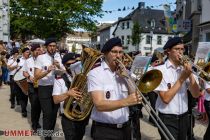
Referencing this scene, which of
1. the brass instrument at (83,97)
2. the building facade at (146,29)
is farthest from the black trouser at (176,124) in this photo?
the building facade at (146,29)

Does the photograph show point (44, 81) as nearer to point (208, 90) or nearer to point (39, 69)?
point (39, 69)

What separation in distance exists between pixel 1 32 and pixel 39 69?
27.1 meters

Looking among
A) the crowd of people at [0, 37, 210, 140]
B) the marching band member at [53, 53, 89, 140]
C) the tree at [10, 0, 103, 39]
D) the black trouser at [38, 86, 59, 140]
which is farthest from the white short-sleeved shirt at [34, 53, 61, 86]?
the tree at [10, 0, 103, 39]

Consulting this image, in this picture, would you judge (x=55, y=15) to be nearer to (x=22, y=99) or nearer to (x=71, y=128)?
(x=22, y=99)

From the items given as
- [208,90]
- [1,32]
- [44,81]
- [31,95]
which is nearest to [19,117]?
[31,95]

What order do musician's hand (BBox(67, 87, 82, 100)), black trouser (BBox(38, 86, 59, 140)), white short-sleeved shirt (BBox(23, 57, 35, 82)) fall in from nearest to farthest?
musician's hand (BBox(67, 87, 82, 100))
black trouser (BBox(38, 86, 59, 140))
white short-sleeved shirt (BBox(23, 57, 35, 82))

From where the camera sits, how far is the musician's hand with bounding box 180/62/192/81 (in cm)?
459

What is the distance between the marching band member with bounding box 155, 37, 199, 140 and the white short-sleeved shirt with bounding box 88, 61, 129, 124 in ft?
2.71

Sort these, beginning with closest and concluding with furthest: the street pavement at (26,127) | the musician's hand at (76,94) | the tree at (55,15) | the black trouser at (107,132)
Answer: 1. the black trouser at (107,132)
2. the musician's hand at (76,94)
3. the street pavement at (26,127)
4. the tree at (55,15)

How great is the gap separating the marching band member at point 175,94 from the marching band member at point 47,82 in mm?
2634

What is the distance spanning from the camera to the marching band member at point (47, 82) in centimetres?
733

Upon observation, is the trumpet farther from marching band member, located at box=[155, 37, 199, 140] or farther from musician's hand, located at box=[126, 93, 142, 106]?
musician's hand, located at box=[126, 93, 142, 106]

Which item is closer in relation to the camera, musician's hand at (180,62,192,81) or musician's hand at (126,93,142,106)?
musician's hand at (126,93,142,106)

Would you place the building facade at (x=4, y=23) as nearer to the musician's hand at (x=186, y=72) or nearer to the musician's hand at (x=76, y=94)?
the musician's hand at (x=76, y=94)
